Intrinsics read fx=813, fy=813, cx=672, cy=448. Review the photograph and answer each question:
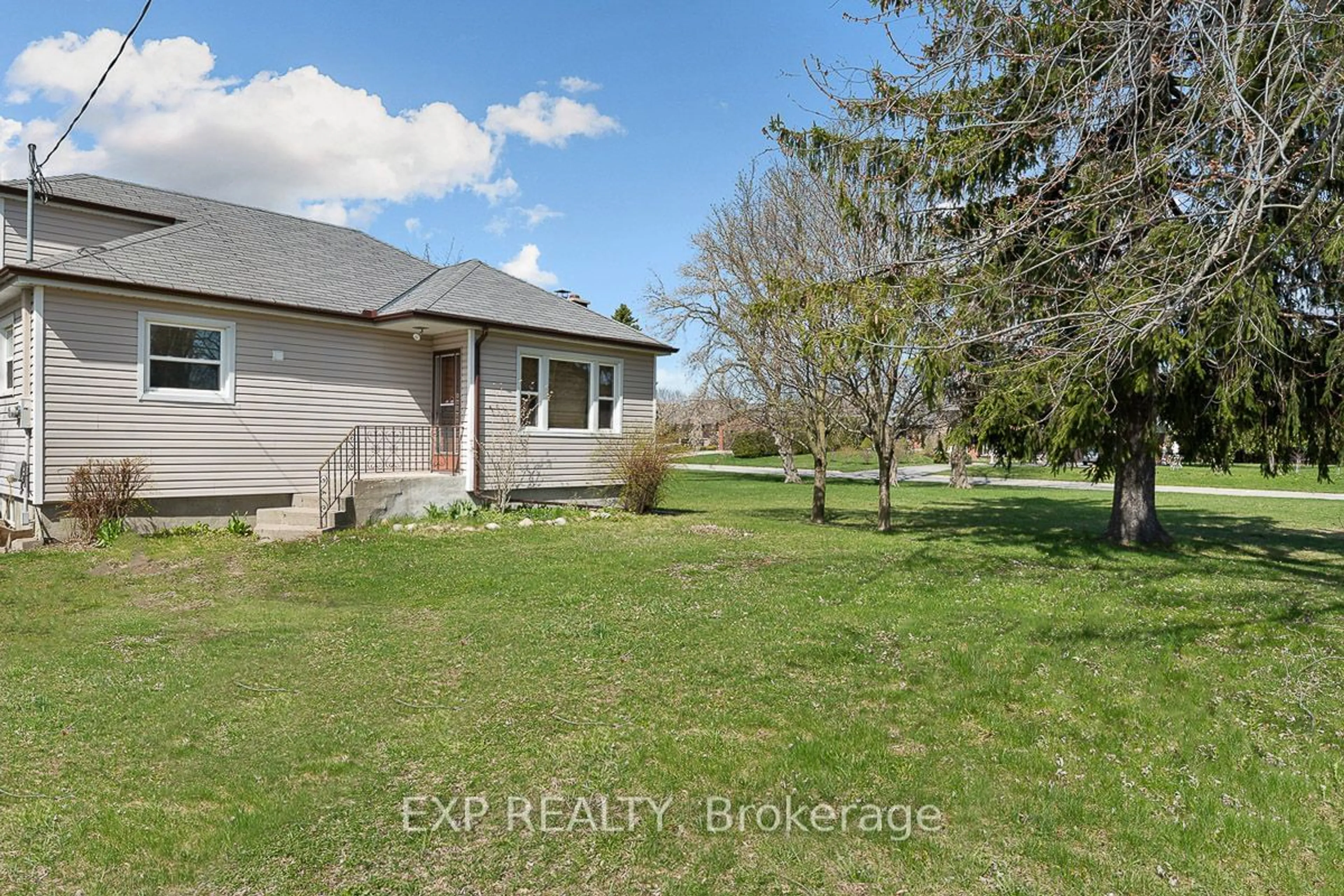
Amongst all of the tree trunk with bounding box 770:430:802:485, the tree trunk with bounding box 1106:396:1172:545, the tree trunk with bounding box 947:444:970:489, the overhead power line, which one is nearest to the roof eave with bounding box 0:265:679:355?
the overhead power line

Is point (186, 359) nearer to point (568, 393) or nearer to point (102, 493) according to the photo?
point (102, 493)

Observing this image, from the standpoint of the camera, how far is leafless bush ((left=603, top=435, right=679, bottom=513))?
1515 cm

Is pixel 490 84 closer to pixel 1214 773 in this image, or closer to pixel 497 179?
pixel 497 179

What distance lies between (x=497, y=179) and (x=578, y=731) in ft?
70.9

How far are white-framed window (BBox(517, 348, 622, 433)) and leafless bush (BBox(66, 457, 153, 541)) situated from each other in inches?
230

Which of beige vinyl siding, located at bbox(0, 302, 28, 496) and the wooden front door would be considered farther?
the wooden front door

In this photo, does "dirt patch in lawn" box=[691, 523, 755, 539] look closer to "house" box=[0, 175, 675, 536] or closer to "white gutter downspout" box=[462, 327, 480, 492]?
"house" box=[0, 175, 675, 536]

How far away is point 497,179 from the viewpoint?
76.3ft

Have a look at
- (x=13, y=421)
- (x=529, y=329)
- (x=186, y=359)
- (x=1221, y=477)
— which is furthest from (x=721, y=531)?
(x=1221, y=477)

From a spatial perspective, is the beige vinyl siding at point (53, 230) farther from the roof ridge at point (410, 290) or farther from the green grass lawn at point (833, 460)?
the green grass lawn at point (833, 460)

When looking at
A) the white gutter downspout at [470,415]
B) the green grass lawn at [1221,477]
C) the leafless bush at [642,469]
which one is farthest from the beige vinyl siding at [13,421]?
the green grass lawn at [1221,477]

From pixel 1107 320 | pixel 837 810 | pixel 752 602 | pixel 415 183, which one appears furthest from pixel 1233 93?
pixel 415 183

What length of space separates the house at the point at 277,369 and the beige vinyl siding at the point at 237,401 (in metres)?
0.03

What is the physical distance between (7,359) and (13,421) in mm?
1350
